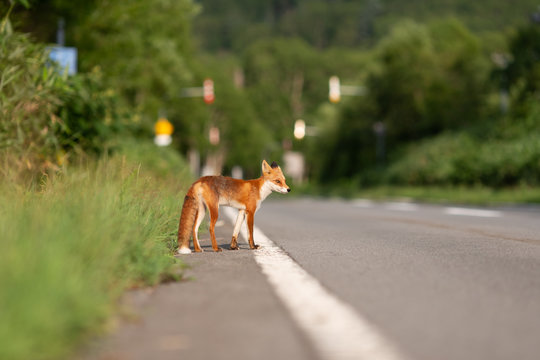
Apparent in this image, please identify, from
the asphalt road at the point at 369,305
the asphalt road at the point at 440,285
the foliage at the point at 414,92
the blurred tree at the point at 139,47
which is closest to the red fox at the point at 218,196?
the asphalt road at the point at 369,305

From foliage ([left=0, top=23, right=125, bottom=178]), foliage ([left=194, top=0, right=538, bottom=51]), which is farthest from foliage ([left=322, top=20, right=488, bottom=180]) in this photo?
foliage ([left=194, top=0, right=538, bottom=51])

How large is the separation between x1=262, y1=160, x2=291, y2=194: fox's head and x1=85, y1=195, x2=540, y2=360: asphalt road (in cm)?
71

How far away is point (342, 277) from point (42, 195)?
3431 millimetres

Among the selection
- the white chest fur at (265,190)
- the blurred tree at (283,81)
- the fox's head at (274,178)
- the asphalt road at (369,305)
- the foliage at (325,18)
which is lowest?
the asphalt road at (369,305)

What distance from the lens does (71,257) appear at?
453 cm

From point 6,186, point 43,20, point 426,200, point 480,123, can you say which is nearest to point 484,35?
point 480,123

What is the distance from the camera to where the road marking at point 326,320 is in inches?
131

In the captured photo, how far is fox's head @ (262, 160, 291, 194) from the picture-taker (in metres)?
6.93

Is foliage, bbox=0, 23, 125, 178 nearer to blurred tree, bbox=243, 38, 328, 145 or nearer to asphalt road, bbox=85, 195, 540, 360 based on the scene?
asphalt road, bbox=85, 195, 540, 360

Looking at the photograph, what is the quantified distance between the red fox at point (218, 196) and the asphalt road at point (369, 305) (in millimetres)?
316

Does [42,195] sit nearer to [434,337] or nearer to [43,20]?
[434,337]

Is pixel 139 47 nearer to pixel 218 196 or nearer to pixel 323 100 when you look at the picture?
pixel 218 196

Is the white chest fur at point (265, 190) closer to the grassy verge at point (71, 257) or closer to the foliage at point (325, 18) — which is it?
the grassy verge at point (71, 257)

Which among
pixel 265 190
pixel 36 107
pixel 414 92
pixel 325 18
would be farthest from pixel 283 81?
pixel 265 190
